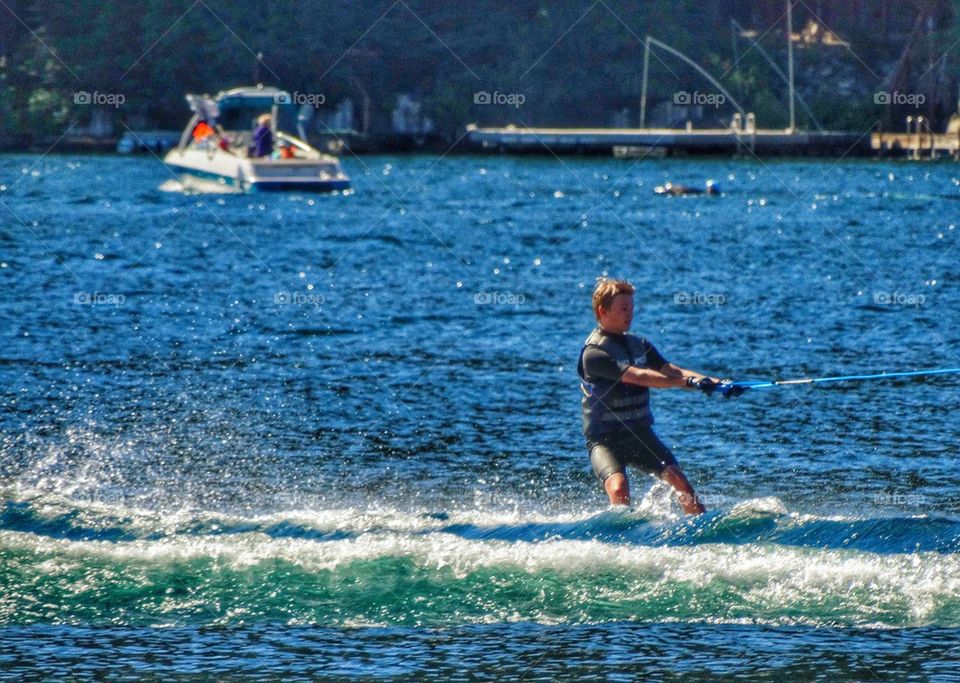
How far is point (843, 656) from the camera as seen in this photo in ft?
31.2

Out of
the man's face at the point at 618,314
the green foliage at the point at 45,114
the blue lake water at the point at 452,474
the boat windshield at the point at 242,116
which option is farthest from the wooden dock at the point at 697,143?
the man's face at the point at 618,314

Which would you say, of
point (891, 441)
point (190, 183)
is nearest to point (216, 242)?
point (190, 183)

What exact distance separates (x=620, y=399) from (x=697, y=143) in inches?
3413

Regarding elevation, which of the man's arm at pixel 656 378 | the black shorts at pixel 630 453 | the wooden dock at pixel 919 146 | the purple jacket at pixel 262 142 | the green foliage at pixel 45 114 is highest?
the green foliage at pixel 45 114

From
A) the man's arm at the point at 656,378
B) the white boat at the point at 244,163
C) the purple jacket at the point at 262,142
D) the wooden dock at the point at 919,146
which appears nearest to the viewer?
the man's arm at the point at 656,378

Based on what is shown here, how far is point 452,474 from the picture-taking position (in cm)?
1508

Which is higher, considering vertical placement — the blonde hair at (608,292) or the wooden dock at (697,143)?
the wooden dock at (697,143)

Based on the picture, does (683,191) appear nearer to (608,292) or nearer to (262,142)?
(262,142)

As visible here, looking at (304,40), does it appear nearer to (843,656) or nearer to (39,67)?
(39,67)

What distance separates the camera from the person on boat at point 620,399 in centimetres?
1130

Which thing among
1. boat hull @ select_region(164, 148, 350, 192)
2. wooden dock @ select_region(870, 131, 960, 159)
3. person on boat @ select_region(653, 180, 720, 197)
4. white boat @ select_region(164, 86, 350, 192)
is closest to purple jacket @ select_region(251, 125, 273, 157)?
white boat @ select_region(164, 86, 350, 192)

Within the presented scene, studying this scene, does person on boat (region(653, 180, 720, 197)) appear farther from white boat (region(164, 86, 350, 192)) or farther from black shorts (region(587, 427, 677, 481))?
black shorts (region(587, 427, 677, 481))

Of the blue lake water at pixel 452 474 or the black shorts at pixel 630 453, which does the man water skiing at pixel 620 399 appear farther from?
the blue lake water at pixel 452 474

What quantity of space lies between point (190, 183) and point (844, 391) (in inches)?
1731
